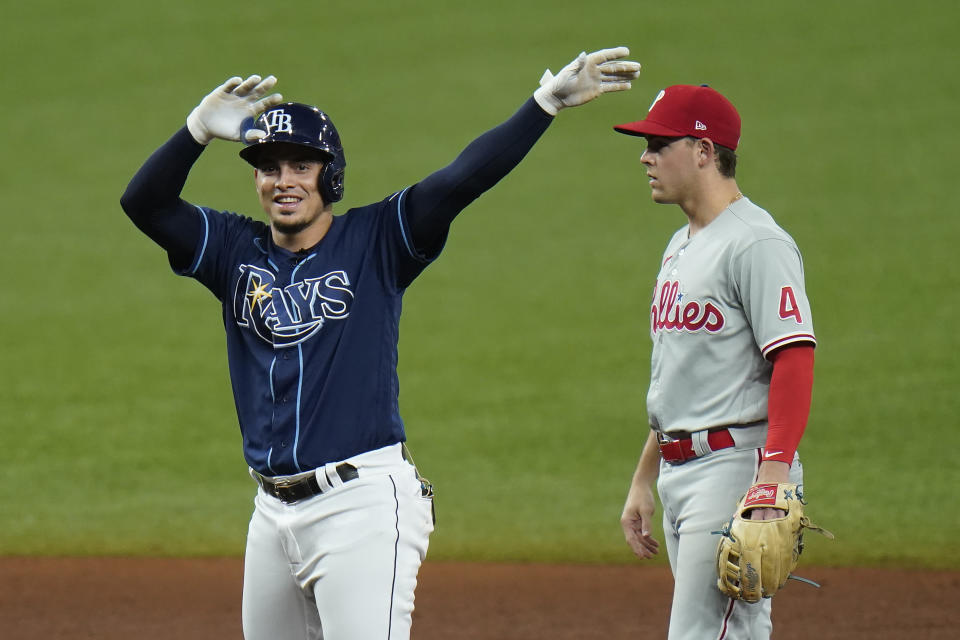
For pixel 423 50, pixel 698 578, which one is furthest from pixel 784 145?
pixel 698 578

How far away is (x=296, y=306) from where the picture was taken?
10.8 ft

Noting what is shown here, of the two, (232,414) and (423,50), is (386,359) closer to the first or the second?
(232,414)

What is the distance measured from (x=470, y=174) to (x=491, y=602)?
10.1ft

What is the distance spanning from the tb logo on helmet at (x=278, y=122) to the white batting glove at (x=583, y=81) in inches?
26.0

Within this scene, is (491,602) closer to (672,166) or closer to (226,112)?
(672,166)

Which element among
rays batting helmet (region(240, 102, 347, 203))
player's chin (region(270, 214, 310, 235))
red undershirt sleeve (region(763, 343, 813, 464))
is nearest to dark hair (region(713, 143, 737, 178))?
red undershirt sleeve (region(763, 343, 813, 464))

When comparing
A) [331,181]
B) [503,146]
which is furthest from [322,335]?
[503,146]

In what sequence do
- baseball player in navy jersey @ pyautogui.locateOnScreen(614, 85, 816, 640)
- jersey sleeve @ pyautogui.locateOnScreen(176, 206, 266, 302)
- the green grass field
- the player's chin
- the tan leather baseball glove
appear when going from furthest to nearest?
the green grass field → jersey sleeve @ pyautogui.locateOnScreen(176, 206, 266, 302) → the player's chin → baseball player in navy jersey @ pyautogui.locateOnScreen(614, 85, 816, 640) → the tan leather baseball glove

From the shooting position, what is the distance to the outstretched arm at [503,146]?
3277 mm

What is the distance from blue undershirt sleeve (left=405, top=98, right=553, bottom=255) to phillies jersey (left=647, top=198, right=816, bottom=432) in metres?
0.59

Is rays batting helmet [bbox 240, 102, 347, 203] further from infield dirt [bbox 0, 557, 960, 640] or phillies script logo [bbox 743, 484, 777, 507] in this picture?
infield dirt [bbox 0, 557, 960, 640]

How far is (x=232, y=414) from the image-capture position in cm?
899

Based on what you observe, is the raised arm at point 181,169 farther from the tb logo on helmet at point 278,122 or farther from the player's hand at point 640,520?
the player's hand at point 640,520

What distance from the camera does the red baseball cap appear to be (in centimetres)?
350
